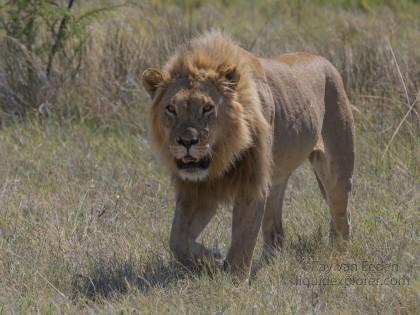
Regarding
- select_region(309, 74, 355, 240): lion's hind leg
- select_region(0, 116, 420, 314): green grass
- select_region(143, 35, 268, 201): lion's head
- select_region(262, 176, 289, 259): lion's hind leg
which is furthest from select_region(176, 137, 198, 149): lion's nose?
select_region(309, 74, 355, 240): lion's hind leg

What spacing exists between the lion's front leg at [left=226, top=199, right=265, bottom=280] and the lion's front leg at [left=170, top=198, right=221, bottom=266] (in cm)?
10

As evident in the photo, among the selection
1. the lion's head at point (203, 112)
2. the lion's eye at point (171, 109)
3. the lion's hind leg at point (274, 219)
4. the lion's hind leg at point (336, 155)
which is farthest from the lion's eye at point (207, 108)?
the lion's hind leg at point (336, 155)

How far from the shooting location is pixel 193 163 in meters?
5.16

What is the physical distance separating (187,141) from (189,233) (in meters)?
0.58

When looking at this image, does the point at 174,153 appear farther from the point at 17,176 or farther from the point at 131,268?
the point at 17,176

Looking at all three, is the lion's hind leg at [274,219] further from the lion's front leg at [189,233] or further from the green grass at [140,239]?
the lion's front leg at [189,233]

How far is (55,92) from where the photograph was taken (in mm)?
8945

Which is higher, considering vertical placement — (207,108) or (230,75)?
(230,75)

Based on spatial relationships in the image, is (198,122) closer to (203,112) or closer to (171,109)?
(203,112)

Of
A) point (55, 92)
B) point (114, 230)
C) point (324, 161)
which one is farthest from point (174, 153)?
point (55, 92)

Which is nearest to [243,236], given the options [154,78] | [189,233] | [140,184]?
[189,233]

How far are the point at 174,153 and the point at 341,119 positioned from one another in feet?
5.17

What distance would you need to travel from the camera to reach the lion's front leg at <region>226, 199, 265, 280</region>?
5.30 m

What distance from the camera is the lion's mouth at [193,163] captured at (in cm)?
513
